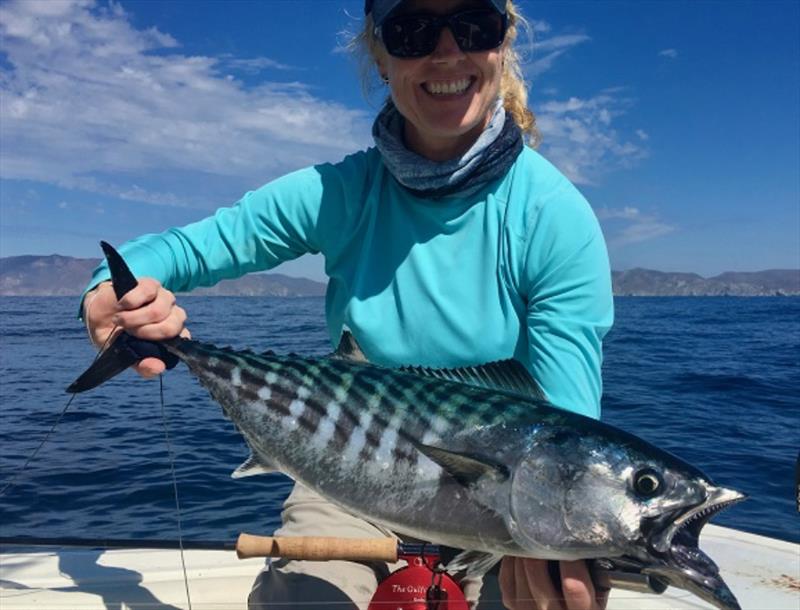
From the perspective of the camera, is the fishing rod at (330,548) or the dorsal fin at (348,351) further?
the fishing rod at (330,548)

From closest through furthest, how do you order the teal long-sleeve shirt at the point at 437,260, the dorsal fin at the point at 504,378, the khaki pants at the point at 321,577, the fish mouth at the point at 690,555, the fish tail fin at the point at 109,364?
the fish mouth at the point at 690,555 < the dorsal fin at the point at 504,378 < the fish tail fin at the point at 109,364 < the teal long-sleeve shirt at the point at 437,260 < the khaki pants at the point at 321,577

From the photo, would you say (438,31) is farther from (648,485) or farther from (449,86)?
(648,485)

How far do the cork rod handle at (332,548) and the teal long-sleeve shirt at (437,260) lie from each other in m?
0.71

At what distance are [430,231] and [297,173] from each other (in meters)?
0.69

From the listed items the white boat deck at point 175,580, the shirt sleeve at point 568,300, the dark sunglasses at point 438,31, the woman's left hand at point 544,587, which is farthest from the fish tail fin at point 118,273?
the white boat deck at point 175,580

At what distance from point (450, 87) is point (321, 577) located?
2081mm

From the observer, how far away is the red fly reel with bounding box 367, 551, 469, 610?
295cm

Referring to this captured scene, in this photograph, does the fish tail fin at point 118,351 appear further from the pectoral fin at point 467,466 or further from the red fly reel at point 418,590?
the red fly reel at point 418,590

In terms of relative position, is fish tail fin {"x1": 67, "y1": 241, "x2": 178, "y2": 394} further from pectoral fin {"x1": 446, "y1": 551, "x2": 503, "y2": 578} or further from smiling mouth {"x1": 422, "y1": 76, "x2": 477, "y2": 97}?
smiling mouth {"x1": 422, "y1": 76, "x2": 477, "y2": 97}

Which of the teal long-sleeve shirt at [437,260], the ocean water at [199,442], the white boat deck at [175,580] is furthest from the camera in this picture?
the ocean water at [199,442]

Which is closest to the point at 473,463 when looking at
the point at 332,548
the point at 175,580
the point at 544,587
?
the point at 544,587

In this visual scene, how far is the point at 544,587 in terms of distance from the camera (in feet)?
7.43

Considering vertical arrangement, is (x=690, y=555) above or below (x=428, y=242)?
below

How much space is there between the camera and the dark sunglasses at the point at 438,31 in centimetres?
287
